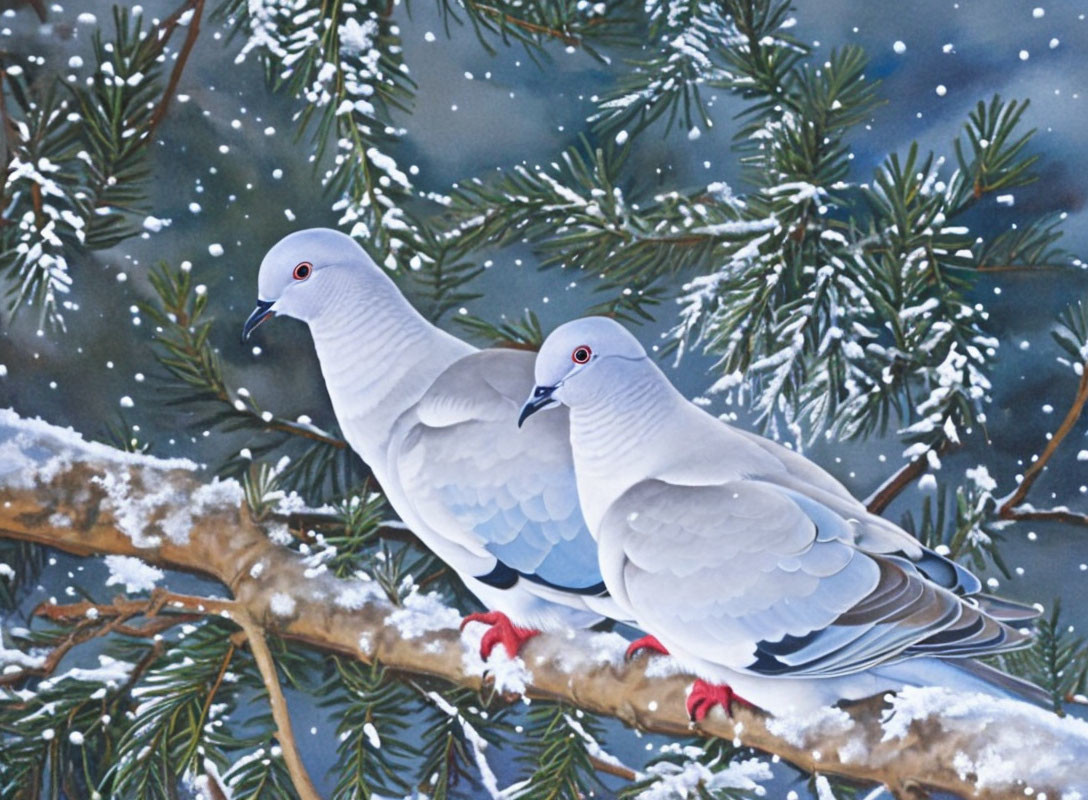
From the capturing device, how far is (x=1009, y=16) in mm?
859

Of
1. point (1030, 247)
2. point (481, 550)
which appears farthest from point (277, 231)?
point (1030, 247)

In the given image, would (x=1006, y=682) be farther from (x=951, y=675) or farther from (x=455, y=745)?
(x=455, y=745)

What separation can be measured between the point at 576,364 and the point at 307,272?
24cm

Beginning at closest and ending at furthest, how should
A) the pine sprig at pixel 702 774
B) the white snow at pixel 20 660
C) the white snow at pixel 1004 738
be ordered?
the white snow at pixel 1004 738
the pine sprig at pixel 702 774
the white snow at pixel 20 660

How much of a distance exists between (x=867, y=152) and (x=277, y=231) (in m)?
0.46

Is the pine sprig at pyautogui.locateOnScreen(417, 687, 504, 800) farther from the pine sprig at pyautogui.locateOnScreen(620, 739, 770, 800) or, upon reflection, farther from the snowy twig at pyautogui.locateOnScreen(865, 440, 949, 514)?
the snowy twig at pyautogui.locateOnScreen(865, 440, 949, 514)

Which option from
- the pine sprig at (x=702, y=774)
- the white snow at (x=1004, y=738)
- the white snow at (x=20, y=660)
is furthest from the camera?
the white snow at (x=20, y=660)

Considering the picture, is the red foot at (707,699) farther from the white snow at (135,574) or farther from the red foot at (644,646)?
the white snow at (135,574)

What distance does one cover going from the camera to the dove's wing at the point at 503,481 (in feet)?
2.77

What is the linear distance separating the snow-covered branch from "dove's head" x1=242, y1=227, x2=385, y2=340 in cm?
15

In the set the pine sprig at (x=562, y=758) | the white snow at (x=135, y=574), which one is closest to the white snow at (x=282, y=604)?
the white snow at (x=135, y=574)

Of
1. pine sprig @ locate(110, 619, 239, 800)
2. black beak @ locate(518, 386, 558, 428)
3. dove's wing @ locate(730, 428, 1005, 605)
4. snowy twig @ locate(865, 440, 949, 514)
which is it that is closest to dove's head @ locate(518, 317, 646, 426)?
black beak @ locate(518, 386, 558, 428)

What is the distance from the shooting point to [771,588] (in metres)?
0.78

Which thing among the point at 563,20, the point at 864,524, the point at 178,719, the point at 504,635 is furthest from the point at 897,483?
the point at 178,719
